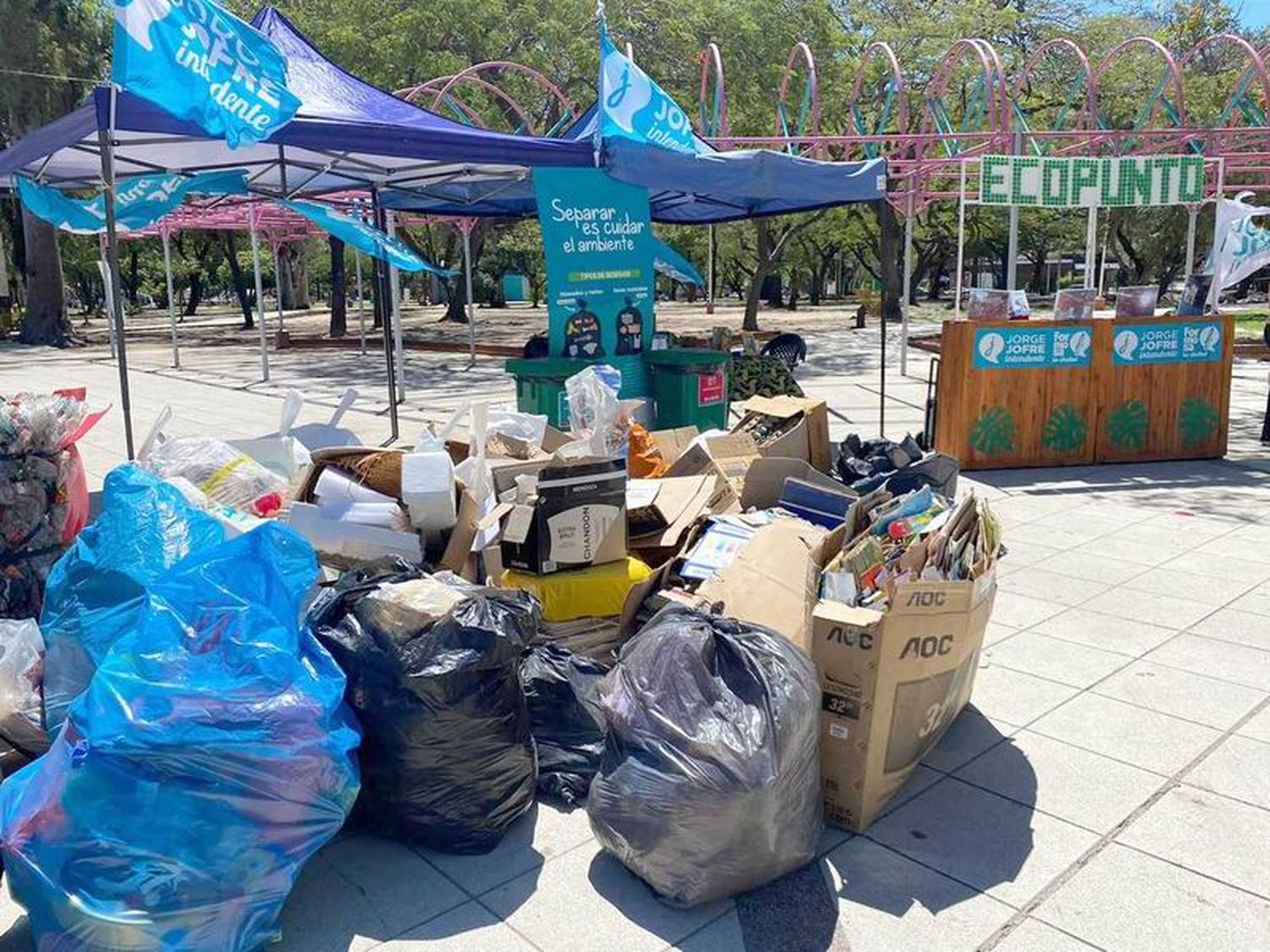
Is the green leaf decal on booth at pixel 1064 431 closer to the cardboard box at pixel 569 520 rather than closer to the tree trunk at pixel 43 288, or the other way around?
the cardboard box at pixel 569 520

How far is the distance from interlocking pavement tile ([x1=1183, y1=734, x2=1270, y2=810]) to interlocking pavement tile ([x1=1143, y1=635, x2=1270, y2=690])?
0.60m

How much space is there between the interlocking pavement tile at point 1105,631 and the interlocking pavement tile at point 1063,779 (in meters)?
1.06

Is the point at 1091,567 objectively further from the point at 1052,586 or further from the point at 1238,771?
the point at 1238,771

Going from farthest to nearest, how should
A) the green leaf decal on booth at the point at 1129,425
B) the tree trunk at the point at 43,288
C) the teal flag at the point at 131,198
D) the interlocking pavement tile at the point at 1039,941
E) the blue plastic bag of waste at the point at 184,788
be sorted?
the tree trunk at the point at 43,288 → the green leaf decal on booth at the point at 1129,425 → the teal flag at the point at 131,198 → the interlocking pavement tile at the point at 1039,941 → the blue plastic bag of waste at the point at 184,788

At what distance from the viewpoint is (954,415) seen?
316 inches

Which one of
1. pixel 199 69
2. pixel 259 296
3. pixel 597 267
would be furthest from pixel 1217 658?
pixel 259 296

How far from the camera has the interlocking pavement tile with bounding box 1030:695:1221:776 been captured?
3471mm

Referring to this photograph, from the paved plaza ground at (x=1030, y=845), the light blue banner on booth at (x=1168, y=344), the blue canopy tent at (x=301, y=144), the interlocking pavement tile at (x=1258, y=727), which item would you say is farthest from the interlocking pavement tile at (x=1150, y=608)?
the blue canopy tent at (x=301, y=144)

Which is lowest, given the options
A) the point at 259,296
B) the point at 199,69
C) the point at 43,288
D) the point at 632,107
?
the point at 259,296

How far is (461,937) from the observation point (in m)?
2.58

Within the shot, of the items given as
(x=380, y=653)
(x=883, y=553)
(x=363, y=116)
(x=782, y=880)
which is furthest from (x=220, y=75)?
(x=782, y=880)

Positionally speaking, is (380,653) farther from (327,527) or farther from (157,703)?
(327,527)

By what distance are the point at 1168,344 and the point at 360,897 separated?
7781 mm

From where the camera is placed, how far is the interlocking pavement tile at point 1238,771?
10.6 feet
